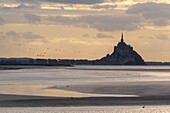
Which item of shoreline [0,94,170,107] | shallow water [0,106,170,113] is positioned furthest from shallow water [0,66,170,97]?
shallow water [0,106,170,113]

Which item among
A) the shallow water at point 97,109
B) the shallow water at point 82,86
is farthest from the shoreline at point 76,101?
the shallow water at point 82,86

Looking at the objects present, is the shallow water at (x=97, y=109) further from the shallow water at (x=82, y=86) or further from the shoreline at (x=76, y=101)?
the shallow water at (x=82, y=86)

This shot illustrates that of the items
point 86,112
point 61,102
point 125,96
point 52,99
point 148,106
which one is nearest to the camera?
point 86,112

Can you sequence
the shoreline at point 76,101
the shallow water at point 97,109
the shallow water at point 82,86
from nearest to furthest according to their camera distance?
the shallow water at point 97,109 < the shoreline at point 76,101 < the shallow water at point 82,86

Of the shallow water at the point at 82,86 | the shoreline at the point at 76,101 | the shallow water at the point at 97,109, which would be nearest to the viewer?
the shallow water at the point at 97,109

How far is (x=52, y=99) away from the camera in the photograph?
49.0m

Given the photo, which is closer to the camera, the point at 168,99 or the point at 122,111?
the point at 122,111

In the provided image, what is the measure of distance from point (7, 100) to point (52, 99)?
4.44 metres

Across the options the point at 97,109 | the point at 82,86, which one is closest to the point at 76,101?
the point at 97,109

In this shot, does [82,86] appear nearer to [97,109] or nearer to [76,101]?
[76,101]

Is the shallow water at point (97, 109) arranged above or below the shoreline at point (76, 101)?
above

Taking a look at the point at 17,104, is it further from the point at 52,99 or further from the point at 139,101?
the point at 139,101

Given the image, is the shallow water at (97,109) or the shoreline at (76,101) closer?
the shallow water at (97,109)

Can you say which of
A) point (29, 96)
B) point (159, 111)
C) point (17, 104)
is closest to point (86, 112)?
point (159, 111)
